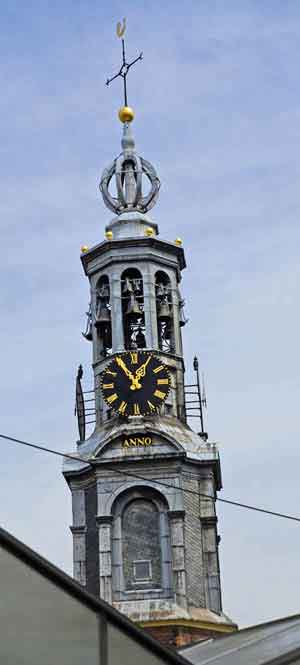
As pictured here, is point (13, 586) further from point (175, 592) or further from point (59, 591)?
point (175, 592)

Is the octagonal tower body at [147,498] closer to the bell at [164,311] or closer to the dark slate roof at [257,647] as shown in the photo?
the bell at [164,311]

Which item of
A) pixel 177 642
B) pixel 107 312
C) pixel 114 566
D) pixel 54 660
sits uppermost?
pixel 107 312

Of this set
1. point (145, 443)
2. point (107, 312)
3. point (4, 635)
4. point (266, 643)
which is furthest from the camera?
point (107, 312)

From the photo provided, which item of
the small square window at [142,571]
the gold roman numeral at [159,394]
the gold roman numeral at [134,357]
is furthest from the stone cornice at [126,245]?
the small square window at [142,571]

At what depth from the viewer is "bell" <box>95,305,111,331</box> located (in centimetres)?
6091

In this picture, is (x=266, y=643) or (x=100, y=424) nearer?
(x=266, y=643)

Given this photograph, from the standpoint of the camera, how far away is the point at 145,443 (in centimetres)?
5750

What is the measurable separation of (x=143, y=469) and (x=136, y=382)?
3.71 meters

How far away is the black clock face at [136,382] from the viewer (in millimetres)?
58406

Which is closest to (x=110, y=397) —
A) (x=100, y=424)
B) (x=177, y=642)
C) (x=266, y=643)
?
(x=100, y=424)

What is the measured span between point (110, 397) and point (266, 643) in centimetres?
3882

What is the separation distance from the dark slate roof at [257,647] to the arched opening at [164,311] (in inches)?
1447

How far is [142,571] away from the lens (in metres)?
56.9

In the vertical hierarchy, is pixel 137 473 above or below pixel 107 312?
below
